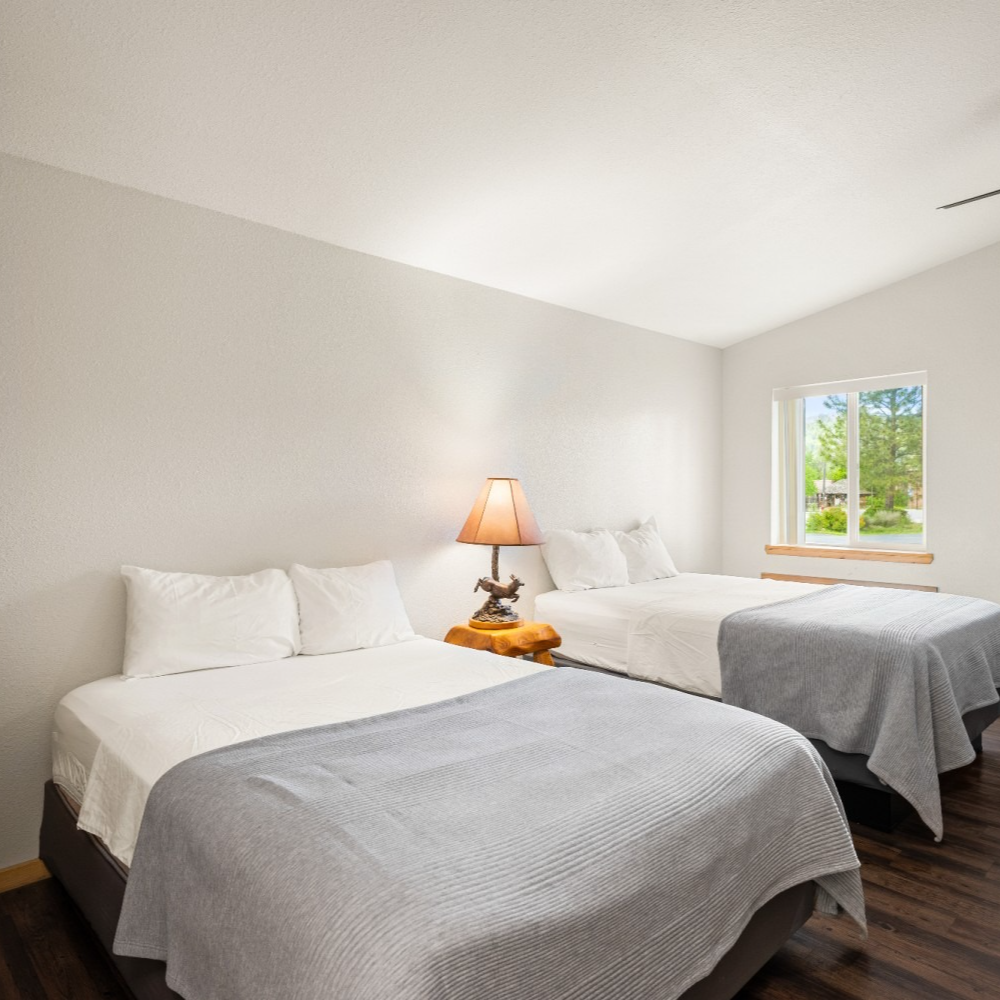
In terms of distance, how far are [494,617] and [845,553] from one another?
2.90m

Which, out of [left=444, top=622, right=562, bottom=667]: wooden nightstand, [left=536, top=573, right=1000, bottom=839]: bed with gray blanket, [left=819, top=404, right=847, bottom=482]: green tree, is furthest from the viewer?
[left=819, top=404, right=847, bottom=482]: green tree

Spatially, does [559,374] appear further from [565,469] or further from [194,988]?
[194,988]

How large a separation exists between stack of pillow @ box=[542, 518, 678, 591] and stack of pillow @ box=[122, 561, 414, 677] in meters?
1.31

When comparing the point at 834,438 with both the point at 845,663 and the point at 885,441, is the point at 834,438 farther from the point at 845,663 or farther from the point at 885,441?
the point at 845,663

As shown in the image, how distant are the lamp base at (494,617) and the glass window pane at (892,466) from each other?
2992 millimetres

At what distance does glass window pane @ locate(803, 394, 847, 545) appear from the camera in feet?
17.1

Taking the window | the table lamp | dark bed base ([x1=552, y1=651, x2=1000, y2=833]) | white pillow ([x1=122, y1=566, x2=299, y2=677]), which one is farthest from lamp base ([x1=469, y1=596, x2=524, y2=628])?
the window

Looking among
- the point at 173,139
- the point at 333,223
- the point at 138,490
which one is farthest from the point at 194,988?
the point at 333,223

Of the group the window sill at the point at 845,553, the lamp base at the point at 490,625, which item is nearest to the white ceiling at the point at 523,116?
the lamp base at the point at 490,625

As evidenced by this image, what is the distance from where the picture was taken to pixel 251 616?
2572 mm

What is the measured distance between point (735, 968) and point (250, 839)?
1.04 metres

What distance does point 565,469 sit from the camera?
14.2 feet

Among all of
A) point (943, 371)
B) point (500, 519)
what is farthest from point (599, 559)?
point (943, 371)

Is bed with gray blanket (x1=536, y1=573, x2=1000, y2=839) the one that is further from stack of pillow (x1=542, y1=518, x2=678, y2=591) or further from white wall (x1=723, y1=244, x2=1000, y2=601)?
white wall (x1=723, y1=244, x2=1000, y2=601)
